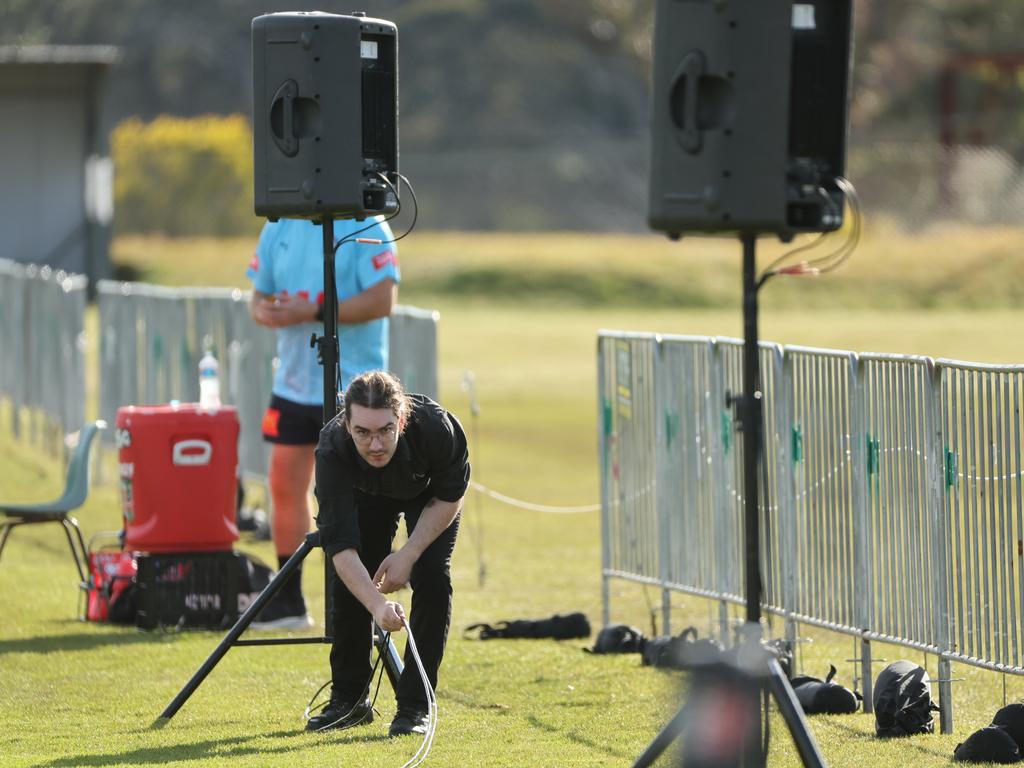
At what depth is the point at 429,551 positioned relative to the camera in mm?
7363

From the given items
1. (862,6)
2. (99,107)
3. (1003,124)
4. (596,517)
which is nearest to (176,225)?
(99,107)

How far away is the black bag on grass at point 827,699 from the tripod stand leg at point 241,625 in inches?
77.4

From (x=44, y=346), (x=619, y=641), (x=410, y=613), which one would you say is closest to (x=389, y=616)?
(x=410, y=613)

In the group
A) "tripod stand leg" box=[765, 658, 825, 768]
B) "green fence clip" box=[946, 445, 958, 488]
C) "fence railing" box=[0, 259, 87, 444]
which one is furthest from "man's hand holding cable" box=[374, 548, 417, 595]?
"fence railing" box=[0, 259, 87, 444]

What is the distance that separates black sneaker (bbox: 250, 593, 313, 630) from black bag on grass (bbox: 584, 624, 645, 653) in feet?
4.59

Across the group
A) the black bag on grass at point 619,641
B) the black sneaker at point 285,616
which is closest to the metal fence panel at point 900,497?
the black bag on grass at point 619,641

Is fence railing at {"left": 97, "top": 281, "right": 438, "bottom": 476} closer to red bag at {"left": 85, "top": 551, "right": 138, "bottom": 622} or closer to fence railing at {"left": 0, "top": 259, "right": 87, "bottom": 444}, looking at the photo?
fence railing at {"left": 0, "top": 259, "right": 87, "bottom": 444}

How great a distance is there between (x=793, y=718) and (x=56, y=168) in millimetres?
29948

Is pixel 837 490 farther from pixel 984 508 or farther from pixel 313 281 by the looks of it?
pixel 313 281

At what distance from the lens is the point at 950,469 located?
7516 millimetres

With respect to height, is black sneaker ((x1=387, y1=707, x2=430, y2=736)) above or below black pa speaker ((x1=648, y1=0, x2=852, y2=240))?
below

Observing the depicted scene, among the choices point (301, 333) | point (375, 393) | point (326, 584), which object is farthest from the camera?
point (301, 333)

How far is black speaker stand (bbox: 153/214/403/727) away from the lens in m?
7.54

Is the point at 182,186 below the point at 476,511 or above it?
above
